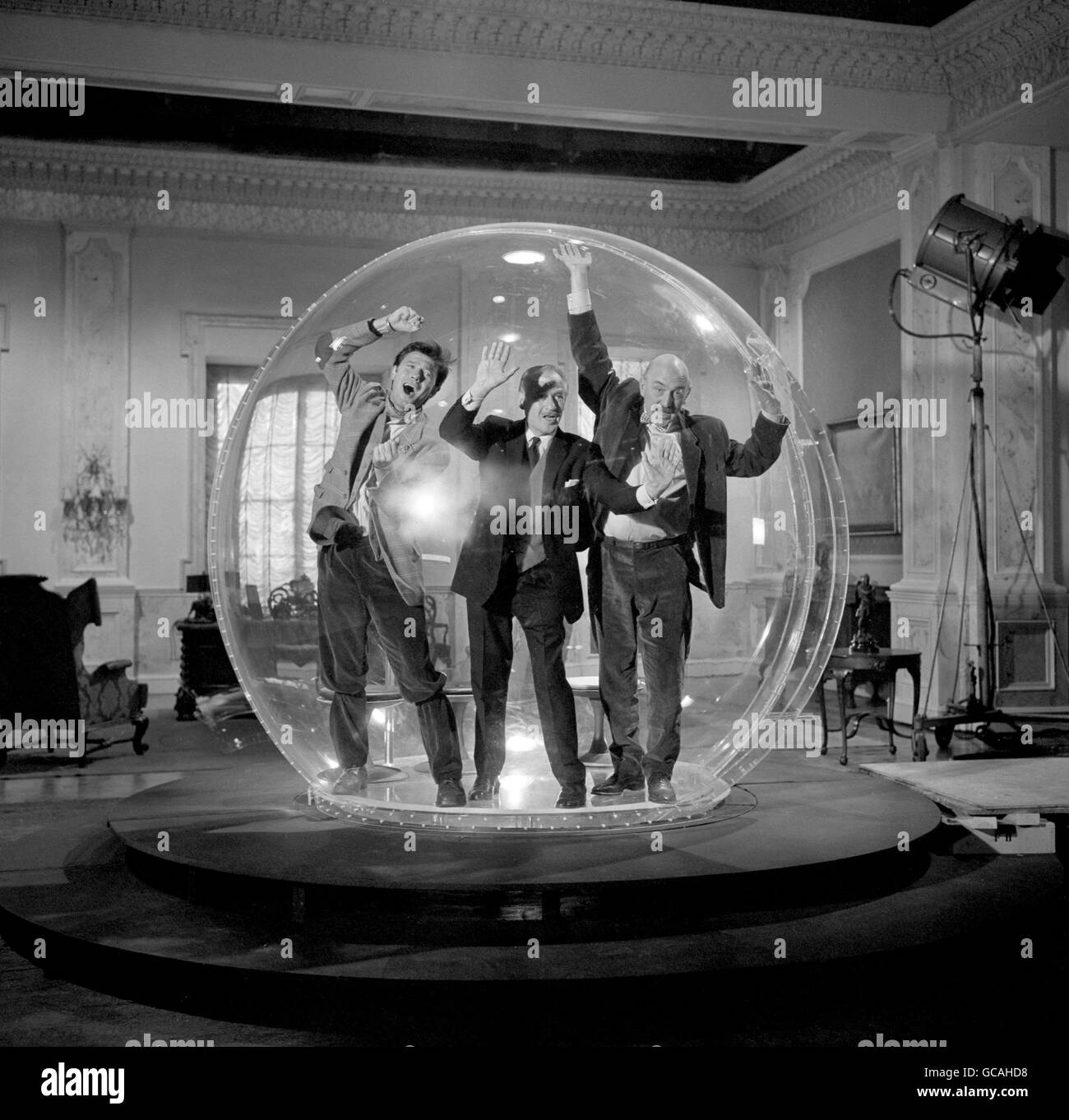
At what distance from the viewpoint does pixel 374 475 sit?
367 cm

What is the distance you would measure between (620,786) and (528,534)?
83 centimetres

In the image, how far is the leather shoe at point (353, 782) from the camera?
3.94m

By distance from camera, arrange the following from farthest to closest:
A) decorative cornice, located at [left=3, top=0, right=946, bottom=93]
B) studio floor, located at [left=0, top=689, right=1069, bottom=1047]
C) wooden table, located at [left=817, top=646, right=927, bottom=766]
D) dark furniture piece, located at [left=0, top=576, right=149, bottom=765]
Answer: decorative cornice, located at [left=3, top=0, right=946, bottom=93]
wooden table, located at [left=817, top=646, right=927, bottom=766]
dark furniture piece, located at [left=0, top=576, right=149, bottom=765]
studio floor, located at [left=0, top=689, right=1069, bottom=1047]

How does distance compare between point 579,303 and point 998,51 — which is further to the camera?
point 998,51

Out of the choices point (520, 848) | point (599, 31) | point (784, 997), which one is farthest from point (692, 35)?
point (784, 997)

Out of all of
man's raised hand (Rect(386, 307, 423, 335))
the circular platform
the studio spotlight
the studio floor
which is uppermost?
the studio spotlight

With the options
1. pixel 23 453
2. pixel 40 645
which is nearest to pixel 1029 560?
pixel 40 645

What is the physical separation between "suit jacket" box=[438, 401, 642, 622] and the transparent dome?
0.04 metres

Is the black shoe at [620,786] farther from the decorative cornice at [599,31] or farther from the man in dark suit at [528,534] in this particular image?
the decorative cornice at [599,31]

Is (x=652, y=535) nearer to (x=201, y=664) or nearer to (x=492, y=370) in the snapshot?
(x=492, y=370)

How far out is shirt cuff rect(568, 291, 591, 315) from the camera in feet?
12.0

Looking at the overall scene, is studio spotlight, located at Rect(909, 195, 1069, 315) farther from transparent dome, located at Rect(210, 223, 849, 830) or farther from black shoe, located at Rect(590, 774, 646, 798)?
black shoe, located at Rect(590, 774, 646, 798)

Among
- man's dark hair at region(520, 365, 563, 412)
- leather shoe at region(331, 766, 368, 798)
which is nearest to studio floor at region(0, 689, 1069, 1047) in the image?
leather shoe at region(331, 766, 368, 798)
